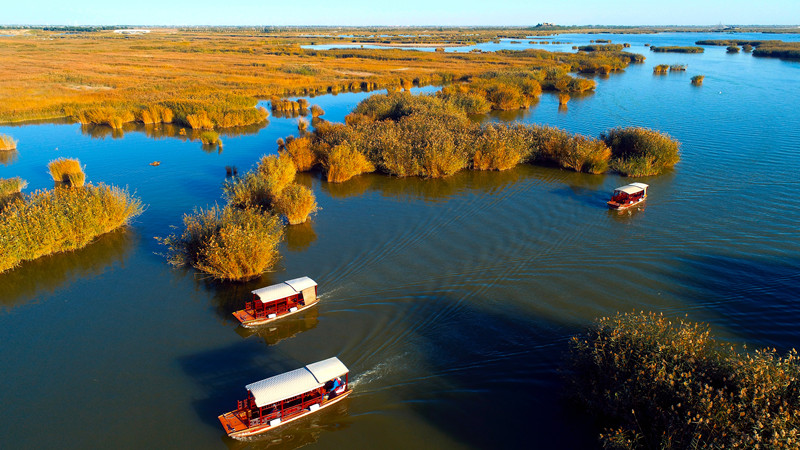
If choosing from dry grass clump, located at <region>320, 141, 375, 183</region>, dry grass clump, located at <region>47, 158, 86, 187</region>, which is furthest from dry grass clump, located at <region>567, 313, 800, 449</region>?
dry grass clump, located at <region>47, 158, 86, 187</region>

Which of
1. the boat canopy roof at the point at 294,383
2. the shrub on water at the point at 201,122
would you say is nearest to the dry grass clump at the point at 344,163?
the boat canopy roof at the point at 294,383

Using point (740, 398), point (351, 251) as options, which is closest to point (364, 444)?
point (740, 398)

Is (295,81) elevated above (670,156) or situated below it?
above

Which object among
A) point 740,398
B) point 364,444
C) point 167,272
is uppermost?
point 740,398

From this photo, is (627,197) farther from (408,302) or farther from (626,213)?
(408,302)

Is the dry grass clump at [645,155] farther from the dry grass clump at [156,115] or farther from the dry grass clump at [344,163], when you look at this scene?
the dry grass clump at [156,115]

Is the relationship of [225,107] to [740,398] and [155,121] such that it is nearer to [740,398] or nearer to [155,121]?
[155,121]
